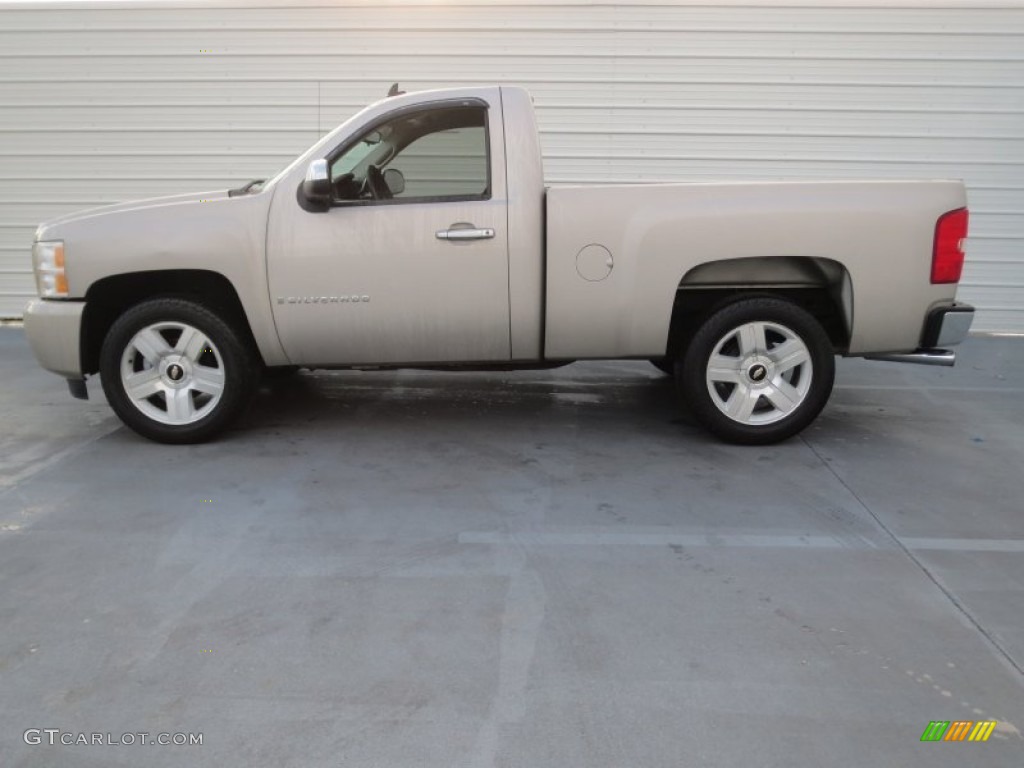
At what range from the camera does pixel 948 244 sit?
194 inches

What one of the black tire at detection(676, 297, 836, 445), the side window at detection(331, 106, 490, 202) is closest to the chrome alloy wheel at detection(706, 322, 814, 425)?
the black tire at detection(676, 297, 836, 445)

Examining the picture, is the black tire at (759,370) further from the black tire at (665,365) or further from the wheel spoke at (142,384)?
the wheel spoke at (142,384)

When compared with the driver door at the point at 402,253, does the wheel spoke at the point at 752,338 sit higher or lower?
lower

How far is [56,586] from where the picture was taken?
3527mm

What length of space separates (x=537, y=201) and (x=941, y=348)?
256 cm

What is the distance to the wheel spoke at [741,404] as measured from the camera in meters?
5.20

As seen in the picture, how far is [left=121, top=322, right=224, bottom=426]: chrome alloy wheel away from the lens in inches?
204

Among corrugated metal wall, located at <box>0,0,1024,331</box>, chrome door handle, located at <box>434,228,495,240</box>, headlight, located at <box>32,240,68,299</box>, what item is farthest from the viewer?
corrugated metal wall, located at <box>0,0,1024,331</box>

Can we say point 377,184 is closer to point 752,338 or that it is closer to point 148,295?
point 148,295

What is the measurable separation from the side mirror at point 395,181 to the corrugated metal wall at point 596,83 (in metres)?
3.92

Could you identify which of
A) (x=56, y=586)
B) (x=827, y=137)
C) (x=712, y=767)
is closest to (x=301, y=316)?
(x=56, y=586)

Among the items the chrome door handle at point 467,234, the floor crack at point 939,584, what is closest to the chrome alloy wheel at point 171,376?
the chrome door handle at point 467,234

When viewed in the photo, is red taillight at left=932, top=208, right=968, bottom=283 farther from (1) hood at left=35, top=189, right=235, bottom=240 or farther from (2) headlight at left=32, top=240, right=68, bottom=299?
(2) headlight at left=32, top=240, right=68, bottom=299

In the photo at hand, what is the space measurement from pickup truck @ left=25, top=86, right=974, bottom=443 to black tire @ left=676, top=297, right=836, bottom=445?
0.04ft
